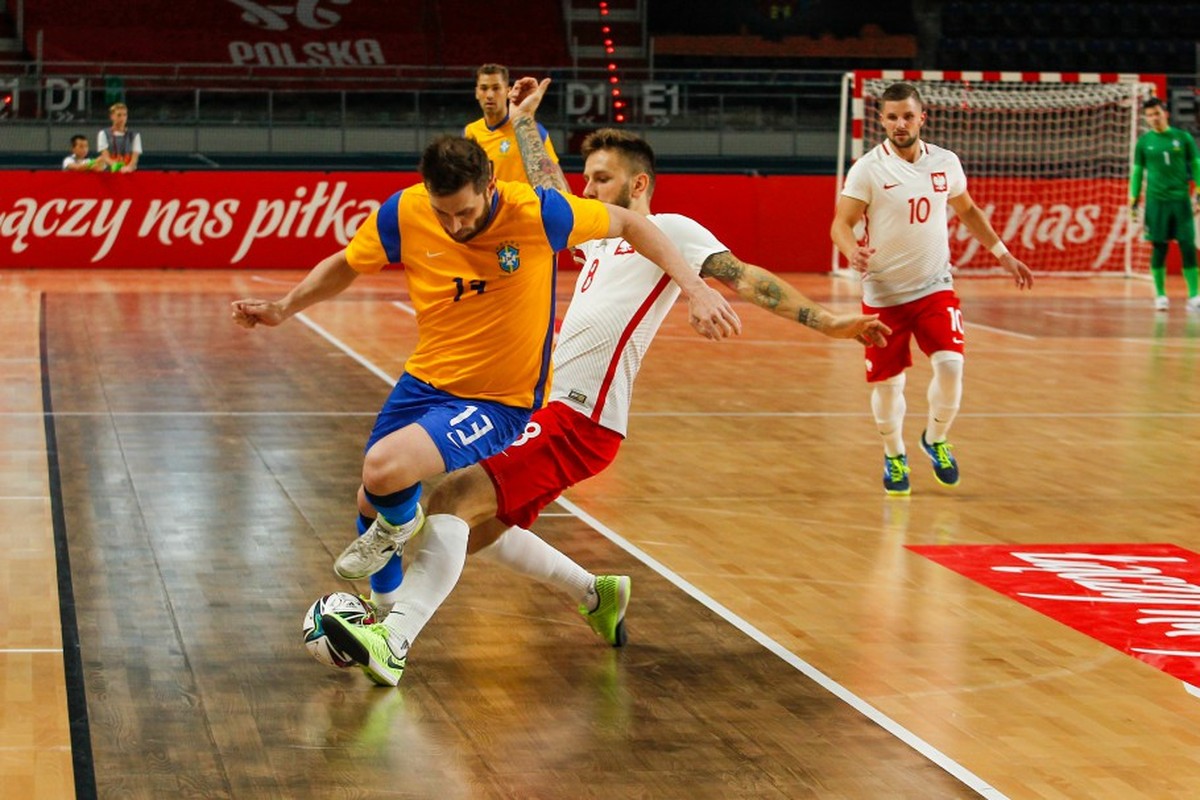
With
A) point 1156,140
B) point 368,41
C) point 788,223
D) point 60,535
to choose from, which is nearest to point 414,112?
point 368,41

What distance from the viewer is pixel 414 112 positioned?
27.1m

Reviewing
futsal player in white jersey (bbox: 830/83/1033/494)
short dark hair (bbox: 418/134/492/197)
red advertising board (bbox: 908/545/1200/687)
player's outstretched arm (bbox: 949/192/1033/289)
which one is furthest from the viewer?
player's outstretched arm (bbox: 949/192/1033/289)

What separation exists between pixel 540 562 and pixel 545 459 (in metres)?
0.46

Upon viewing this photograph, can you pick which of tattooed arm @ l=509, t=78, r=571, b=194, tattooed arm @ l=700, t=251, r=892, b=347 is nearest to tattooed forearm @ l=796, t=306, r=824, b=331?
tattooed arm @ l=700, t=251, r=892, b=347

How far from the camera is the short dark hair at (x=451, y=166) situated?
16.9 feet

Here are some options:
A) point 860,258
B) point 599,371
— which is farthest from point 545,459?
point 860,258

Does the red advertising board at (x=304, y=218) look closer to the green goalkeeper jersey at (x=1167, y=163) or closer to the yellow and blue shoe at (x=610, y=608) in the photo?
the green goalkeeper jersey at (x=1167, y=163)

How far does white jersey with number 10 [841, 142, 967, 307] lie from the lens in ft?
30.1

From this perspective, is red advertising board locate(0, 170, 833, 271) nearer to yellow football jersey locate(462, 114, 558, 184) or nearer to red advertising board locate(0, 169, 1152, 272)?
red advertising board locate(0, 169, 1152, 272)

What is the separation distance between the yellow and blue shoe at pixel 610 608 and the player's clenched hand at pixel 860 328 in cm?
112

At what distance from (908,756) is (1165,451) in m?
5.97

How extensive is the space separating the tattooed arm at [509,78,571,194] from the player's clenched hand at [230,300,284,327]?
180cm

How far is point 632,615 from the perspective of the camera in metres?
6.57

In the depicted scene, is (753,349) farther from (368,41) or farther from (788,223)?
(368,41)
